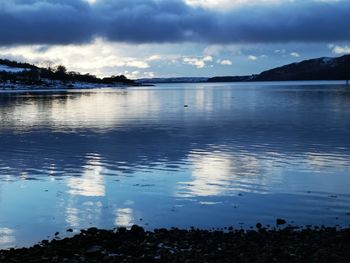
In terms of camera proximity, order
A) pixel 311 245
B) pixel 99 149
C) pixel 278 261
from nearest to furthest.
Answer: pixel 278 261, pixel 311 245, pixel 99 149

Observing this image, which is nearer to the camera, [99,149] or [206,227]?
[206,227]

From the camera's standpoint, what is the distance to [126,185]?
19547 mm

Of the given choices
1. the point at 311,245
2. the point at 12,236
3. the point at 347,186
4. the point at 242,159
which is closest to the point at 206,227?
the point at 311,245

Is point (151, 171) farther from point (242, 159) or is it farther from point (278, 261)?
point (278, 261)

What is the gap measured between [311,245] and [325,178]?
8.85 meters

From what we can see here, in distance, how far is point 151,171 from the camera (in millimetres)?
22172

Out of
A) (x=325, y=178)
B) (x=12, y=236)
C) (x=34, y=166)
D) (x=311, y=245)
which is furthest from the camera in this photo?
(x=34, y=166)

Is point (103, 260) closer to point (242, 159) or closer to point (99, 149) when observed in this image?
point (242, 159)

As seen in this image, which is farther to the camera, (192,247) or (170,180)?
(170,180)

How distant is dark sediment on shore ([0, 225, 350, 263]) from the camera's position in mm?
11055

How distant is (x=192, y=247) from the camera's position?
38.9 feet

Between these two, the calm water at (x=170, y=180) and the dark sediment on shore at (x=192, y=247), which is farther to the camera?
the calm water at (x=170, y=180)

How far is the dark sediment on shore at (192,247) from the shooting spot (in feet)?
36.3

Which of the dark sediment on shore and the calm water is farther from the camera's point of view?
the calm water
